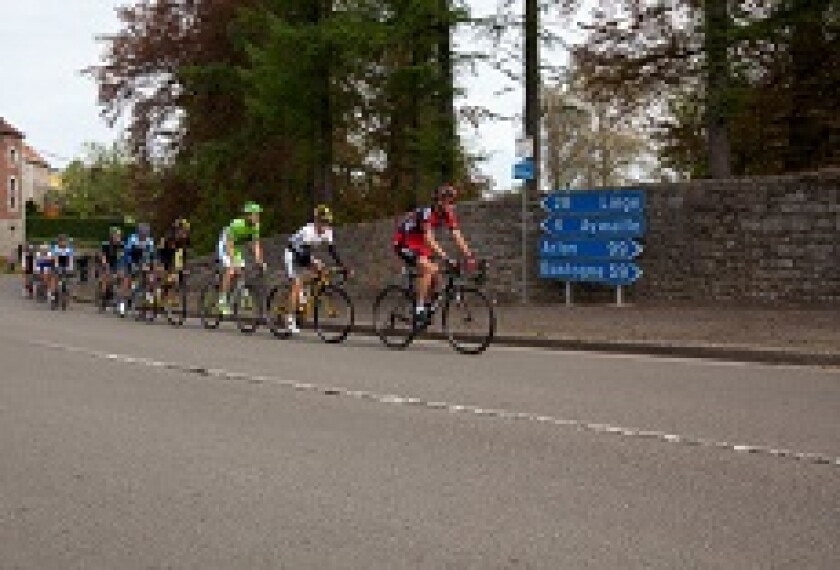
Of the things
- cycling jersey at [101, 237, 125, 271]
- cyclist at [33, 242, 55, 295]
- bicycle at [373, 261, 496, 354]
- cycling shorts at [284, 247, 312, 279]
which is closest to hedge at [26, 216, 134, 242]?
cyclist at [33, 242, 55, 295]

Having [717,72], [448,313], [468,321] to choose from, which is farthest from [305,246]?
[717,72]

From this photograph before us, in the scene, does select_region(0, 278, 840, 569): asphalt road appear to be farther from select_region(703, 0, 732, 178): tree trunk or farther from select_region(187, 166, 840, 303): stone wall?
select_region(703, 0, 732, 178): tree trunk

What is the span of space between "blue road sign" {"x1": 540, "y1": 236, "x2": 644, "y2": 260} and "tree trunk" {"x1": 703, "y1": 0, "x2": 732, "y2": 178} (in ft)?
10.9

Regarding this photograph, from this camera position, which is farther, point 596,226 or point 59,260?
point 59,260

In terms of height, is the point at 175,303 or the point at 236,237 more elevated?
the point at 236,237

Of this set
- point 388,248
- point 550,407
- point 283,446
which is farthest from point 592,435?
point 388,248

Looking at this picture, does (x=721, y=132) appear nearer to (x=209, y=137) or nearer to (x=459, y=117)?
(x=459, y=117)

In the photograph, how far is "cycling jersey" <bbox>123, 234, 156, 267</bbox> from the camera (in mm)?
20828

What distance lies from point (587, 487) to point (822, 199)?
1153 cm

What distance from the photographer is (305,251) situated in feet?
47.8

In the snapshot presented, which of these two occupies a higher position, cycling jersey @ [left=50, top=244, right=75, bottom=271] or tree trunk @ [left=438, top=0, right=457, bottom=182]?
tree trunk @ [left=438, top=0, right=457, bottom=182]

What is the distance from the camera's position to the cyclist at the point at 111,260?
75.6ft

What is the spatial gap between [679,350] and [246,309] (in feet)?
24.1

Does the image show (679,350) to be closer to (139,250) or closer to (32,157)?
(139,250)
